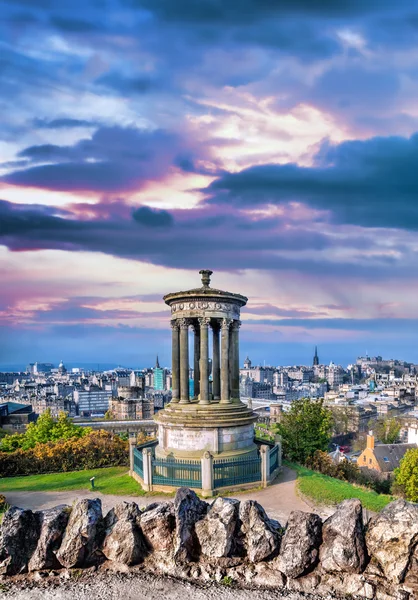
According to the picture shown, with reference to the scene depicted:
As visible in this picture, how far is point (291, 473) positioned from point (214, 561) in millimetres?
12806

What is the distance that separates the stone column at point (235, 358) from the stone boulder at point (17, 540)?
1407 centimetres

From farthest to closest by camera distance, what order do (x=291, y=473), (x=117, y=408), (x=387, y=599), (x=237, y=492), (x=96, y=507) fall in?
(x=117, y=408) → (x=291, y=473) → (x=237, y=492) → (x=96, y=507) → (x=387, y=599)

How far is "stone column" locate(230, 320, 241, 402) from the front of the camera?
24.8 m

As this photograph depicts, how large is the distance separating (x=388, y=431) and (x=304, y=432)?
198 feet

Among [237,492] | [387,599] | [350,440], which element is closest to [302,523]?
[387,599]

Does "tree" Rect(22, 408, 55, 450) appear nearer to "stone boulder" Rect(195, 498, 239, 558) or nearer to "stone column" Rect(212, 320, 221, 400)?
"stone column" Rect(212, 320, 221, 400)

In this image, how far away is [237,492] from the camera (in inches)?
776

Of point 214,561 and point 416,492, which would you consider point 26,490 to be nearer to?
point 214,561

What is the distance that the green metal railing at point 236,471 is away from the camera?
19.6 m

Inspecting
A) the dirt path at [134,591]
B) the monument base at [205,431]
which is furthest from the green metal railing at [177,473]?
the dirt path at [134,591]

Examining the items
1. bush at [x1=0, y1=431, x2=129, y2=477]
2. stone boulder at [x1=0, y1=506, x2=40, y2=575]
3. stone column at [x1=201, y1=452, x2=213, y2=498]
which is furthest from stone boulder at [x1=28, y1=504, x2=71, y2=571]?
bush at [x1=0, y1=431, x2=129, y2=477]

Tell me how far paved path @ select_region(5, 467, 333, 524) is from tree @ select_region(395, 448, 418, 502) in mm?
15304

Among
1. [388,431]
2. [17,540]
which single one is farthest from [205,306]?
[388,431]

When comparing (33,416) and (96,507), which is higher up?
(96,507)
